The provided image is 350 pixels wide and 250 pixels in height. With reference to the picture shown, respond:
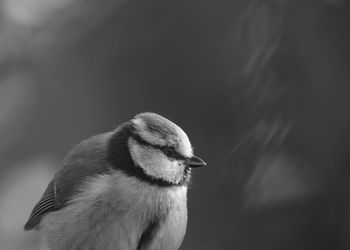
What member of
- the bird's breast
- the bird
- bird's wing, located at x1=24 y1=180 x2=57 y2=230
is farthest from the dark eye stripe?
bird's wing, located at x1=24 y1=180 x2=57 y2=230

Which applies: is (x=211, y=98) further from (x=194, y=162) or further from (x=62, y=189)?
(x=62, y=189)

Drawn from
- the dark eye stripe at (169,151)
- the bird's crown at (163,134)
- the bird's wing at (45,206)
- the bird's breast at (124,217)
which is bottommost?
the bird's wing at (45,206)

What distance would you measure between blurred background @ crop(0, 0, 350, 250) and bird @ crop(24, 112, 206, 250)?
0.66 feet

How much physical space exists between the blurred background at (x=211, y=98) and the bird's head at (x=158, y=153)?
0.19 m

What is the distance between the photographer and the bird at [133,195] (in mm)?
2352

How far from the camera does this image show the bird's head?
2.39 meters

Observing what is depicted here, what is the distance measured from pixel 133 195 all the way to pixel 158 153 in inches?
7.5

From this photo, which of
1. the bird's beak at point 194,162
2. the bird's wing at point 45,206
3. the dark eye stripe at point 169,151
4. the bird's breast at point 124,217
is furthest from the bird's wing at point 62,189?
the bird's beak at point 194,162

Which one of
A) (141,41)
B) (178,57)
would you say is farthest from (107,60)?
(178,57)

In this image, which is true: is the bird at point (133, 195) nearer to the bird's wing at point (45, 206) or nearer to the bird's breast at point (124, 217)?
the bird's breast at point (124, 217)

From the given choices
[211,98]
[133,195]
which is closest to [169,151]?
[133,195]

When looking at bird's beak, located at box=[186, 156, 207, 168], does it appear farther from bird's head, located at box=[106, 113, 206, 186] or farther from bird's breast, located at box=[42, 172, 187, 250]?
bird's breast, located at box=[42, 172, 187, 250]

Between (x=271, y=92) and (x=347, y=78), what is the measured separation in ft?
0.95

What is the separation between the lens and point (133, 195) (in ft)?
7.86
